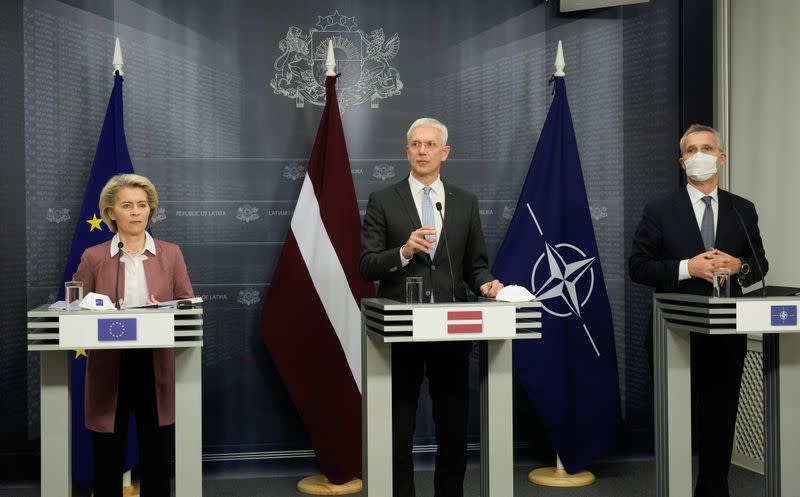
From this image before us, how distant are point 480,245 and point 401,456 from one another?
2.85ft

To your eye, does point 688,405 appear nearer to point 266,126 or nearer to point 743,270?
point 743,270

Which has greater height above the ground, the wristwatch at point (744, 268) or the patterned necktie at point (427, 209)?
the patterned necktie at point (427, 209)

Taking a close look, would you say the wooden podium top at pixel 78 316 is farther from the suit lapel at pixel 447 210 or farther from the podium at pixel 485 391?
the suit lapel at pixel 447 210

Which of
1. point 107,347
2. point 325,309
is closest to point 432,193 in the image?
point 325,309

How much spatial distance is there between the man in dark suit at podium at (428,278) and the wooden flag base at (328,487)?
1.19 meters

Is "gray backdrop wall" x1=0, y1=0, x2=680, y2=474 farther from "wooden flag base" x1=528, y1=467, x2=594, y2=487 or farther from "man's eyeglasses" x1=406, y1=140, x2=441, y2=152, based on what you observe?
"man's eyeglasses" x1=406, y1=140, x2=441, y2=152

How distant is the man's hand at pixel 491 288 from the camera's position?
3115mm

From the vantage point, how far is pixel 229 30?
4.73m

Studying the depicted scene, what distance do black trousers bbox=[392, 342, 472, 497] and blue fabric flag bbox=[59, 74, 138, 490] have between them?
160cm

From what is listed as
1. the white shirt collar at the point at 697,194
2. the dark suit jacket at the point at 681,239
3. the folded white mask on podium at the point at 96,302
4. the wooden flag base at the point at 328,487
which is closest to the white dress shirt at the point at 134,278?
the folded white mask on podium at the point at 96,302

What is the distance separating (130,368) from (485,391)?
129 cm

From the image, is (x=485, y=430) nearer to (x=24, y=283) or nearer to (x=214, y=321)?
(x=214, y=321)

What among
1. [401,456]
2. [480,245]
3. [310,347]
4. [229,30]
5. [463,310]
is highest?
[229,30]

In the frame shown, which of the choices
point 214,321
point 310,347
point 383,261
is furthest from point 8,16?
point 383,261
